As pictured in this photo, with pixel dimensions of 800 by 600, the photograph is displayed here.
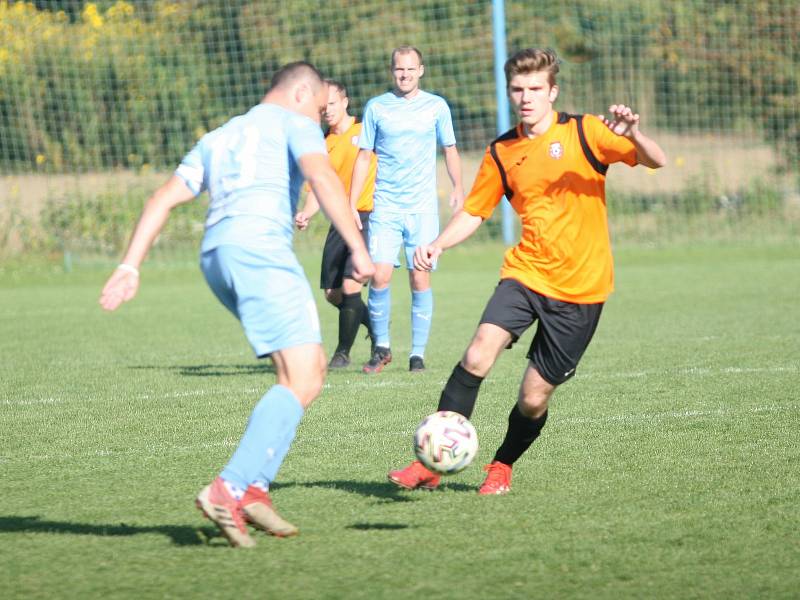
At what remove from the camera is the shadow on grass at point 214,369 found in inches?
356

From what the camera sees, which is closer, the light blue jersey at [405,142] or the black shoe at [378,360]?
the black shoe at [378,360]

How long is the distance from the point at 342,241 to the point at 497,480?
15.3ft

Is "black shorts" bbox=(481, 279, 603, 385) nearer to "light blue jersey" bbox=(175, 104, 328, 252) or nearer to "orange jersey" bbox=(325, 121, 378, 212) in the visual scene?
"light blue jersey" bbox=(175, 104, 328, 252)

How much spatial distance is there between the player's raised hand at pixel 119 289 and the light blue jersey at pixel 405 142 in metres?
5.12

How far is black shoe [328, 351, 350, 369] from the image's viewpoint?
9359mm

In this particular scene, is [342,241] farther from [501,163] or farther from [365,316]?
[501,163]

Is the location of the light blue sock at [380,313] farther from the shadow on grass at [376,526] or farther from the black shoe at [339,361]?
the shadow on grass at [376,526]

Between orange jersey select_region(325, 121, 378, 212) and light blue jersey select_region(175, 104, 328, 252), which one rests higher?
light blue jersey select_region(175, 104, 328, 252)

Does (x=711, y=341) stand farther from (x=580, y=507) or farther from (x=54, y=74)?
(x=54, y=74)

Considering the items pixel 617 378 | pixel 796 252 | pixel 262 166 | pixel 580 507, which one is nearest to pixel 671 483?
pixel 580 507

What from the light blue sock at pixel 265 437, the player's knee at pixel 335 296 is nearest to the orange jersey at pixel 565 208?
the light blue sock at pixel 265 437

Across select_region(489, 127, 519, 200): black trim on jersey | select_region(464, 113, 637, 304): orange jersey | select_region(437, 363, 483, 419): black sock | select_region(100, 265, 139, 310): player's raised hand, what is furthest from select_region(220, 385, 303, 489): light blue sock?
select_region(489, 127, 519, 200): black trim on jersey

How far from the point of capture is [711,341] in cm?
999

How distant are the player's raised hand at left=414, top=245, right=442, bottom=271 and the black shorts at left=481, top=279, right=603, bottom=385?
1.01ft
